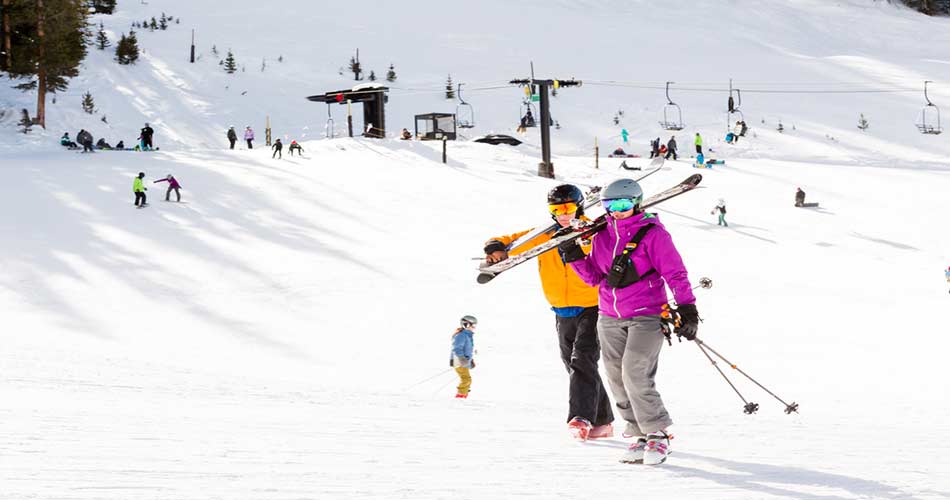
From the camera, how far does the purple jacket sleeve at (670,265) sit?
4617 millimetres

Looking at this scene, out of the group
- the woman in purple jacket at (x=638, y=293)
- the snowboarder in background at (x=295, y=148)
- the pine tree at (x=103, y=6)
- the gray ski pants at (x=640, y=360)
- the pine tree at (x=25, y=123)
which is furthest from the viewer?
the pine tree at (x=103, y=6)

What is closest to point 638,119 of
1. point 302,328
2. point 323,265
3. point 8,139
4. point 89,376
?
point 8,139

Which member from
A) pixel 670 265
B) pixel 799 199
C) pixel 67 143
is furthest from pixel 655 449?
pixel 67 143

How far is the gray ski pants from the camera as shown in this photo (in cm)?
479

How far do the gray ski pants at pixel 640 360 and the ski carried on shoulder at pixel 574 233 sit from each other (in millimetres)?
477

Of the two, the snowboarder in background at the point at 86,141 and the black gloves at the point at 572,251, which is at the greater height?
the snowboarder in background at the point at 86,141

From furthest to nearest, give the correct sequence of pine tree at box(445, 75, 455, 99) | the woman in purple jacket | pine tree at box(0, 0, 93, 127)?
pine tree at box(445, 75, 455, 99) → pine tree at box(0, 0, 93, 127) → the woman in purple jacket

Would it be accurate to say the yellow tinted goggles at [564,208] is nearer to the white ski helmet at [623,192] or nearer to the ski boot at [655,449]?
the white ski helmet at [623,192]

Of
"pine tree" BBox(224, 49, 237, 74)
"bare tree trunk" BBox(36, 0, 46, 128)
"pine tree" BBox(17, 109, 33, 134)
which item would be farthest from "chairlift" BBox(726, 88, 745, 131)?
"pine tree" BBox(17, 109, 33, 134)

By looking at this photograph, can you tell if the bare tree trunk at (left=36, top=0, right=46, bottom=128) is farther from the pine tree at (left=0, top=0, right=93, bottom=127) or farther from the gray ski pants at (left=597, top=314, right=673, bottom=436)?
the gray ski pants at (left=597, top=314, right=673, bottom=436)

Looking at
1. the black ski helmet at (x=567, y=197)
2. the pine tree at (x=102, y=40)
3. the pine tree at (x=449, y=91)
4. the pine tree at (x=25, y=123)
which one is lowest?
the black ski helmet at (x=567, y=197)

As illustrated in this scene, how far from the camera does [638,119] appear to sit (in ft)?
169

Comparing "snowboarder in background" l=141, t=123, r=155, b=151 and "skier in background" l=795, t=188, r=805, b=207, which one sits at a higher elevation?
"snowboarder in background" l=141, t=123, r=155, b=151

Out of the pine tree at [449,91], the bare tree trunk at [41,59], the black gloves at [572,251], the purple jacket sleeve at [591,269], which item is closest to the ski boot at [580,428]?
the purple jacket sleeve at [591,269]
